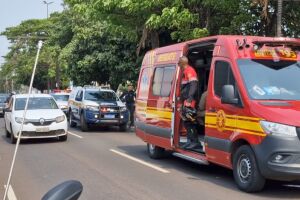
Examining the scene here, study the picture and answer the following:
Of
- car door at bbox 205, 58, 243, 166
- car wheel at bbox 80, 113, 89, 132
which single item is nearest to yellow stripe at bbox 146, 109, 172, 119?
car door at bbox 205, 58, 243, 166

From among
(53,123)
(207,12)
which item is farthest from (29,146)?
(207,12)

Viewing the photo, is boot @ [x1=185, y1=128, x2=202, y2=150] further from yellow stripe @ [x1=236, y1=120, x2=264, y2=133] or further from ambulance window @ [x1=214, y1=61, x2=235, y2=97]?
yellow stripe @ [x1=236, y1=120, x2=264, y2=133]

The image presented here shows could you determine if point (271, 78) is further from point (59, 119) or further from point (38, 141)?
→ point (38, 141)

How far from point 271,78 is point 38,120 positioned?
903 cm

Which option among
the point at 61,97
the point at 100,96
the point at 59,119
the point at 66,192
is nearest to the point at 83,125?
the point at 100,96

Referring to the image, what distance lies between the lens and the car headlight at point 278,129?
7.58 meters

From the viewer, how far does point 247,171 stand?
8.17m

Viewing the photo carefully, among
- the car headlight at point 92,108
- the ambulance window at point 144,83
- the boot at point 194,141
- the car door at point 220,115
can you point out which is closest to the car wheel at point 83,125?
the car headlight at point 92,108

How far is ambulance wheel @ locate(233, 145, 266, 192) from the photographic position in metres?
7.98

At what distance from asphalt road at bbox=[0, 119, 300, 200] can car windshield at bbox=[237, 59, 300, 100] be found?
1.44 metres

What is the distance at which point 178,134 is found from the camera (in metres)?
10.7

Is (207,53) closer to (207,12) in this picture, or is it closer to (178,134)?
(178,134)

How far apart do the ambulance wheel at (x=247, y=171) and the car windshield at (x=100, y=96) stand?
13.2 metres

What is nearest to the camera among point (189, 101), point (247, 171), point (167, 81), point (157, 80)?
point (247, 171)
